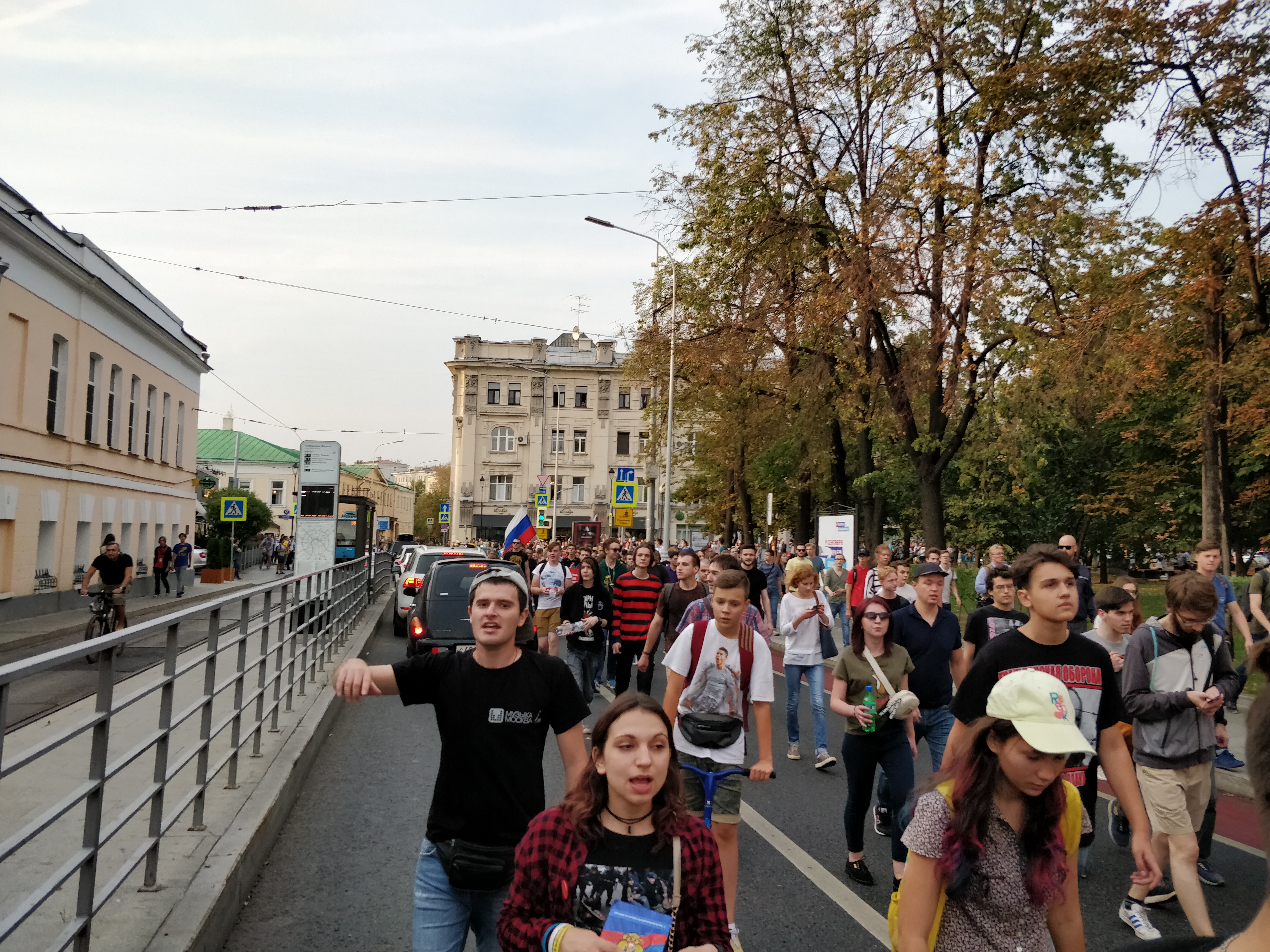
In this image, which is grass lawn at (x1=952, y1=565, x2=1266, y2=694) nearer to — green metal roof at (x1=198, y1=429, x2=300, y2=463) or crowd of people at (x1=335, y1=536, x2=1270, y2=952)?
crowd of people at (x1=335, y1=536, x2=1270, y2=952)

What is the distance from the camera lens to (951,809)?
272cm

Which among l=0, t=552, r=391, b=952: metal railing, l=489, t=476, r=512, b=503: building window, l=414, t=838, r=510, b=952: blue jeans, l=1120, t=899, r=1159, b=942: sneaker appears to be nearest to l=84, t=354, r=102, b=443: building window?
l=0, t=552, r=391, b=952: metal railing

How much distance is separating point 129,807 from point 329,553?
833 inches

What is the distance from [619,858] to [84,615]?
2384 centimetres

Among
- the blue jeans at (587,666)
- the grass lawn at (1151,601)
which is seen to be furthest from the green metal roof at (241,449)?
the blue jeans at (587,666)

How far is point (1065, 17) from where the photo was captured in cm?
1983

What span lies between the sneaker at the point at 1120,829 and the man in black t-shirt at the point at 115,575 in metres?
13.7

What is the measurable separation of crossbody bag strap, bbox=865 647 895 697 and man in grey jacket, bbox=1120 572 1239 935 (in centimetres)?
122

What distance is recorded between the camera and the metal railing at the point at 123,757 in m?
3.13

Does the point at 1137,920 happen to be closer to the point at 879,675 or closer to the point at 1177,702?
the point at 1177,702

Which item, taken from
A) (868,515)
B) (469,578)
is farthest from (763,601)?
(868,515)

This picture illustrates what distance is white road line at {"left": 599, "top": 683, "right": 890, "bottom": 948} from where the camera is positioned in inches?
204

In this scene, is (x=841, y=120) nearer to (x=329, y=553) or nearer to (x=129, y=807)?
(x=329, y=553)

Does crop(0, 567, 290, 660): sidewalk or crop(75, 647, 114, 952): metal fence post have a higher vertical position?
crop(75, 647, 114, 952): metal fence post
